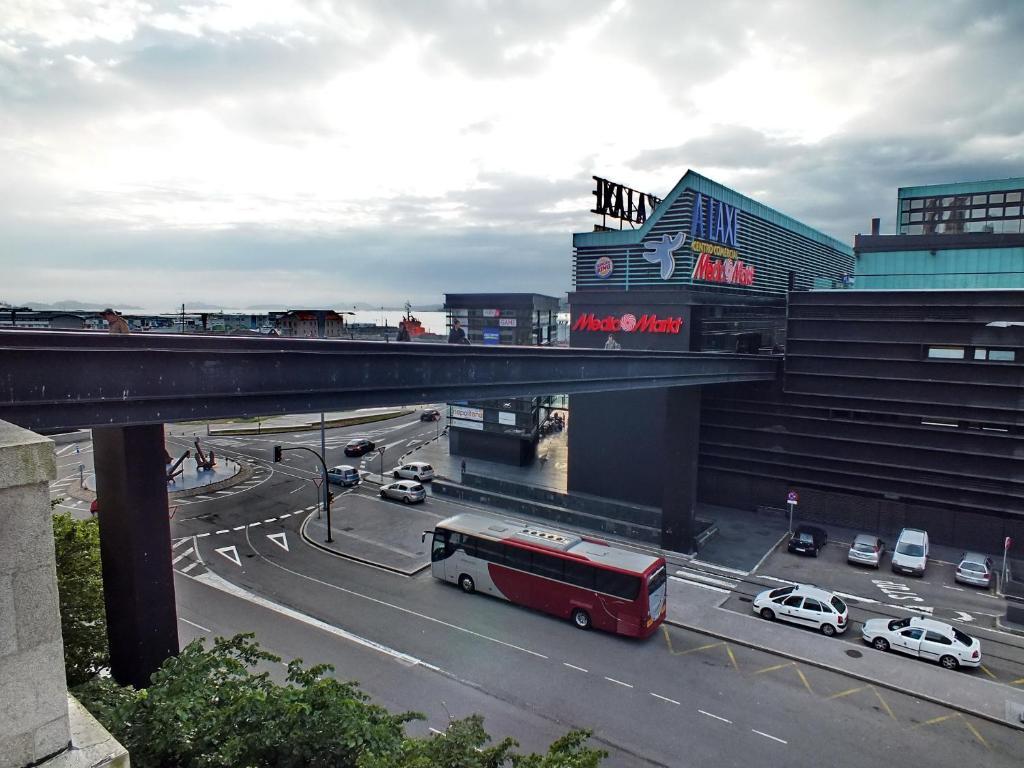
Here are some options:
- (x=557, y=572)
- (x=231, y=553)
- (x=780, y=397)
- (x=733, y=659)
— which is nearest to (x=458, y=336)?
(x=557, y=572)

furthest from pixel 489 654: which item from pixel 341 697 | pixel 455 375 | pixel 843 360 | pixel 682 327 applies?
pixel 843 360

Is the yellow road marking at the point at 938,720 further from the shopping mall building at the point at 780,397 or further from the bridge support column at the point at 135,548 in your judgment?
the bridge support column at the point at 135,548

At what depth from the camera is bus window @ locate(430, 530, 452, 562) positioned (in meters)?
25.9

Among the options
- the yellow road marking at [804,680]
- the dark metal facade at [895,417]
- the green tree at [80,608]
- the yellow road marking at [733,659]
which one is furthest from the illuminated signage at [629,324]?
the green tree at [80,608]

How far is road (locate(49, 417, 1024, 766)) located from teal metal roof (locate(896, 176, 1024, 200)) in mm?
55962

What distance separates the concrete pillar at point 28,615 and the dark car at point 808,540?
1214 inches

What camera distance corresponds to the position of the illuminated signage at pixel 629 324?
1379 inches

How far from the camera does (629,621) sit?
21.2 m

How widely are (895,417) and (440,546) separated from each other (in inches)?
940

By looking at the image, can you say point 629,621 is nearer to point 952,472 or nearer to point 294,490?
point 952,472

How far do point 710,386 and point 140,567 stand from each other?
32.1 meters

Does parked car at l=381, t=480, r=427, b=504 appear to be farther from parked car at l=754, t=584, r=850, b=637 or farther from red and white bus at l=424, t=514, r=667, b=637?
parked car at l=754, t=584, r=850, b=637

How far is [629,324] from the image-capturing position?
36.4m

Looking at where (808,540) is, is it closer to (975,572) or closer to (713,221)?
(975,572)
